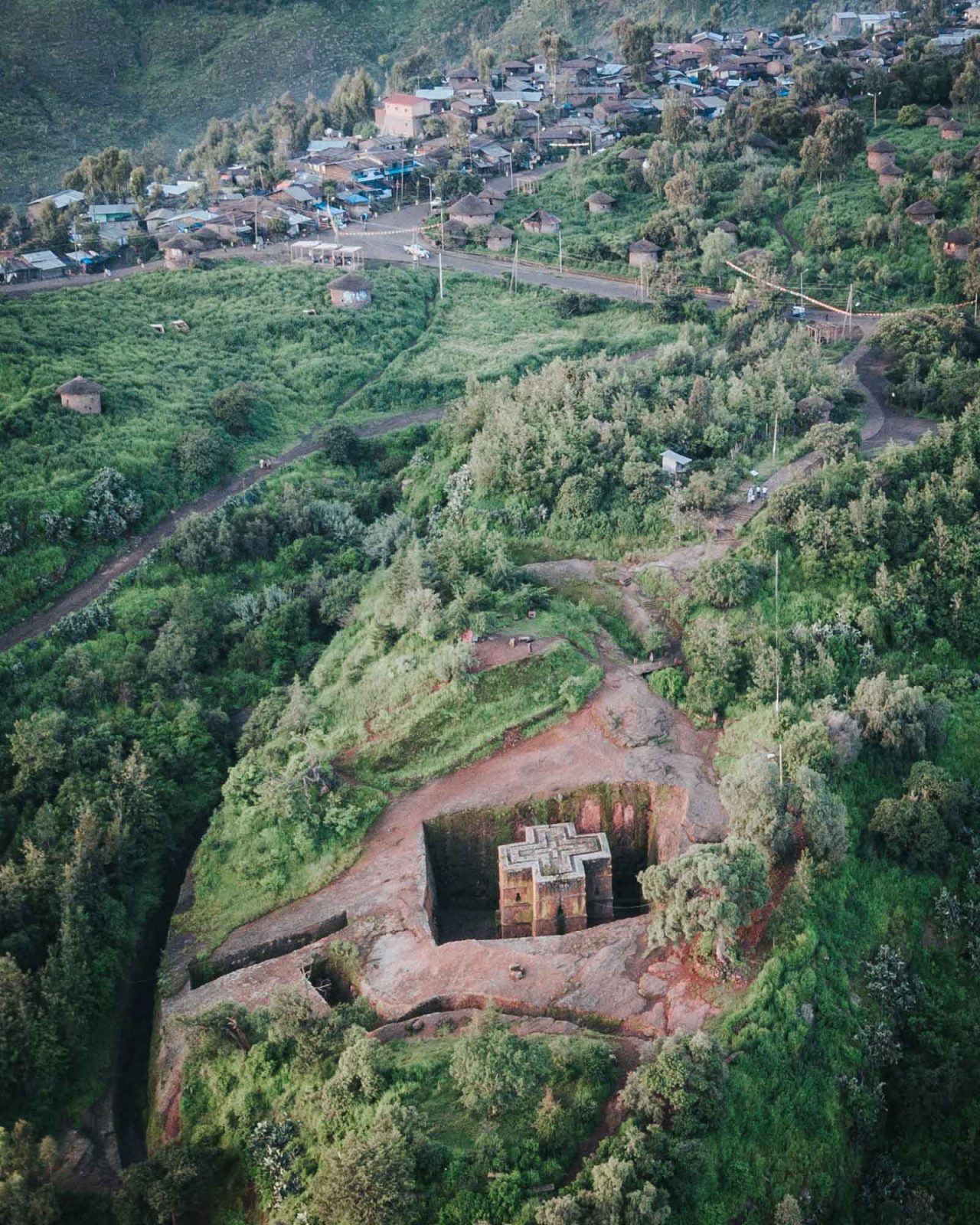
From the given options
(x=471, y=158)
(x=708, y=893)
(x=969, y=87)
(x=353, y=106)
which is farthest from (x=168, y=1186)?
(x=353, y=106)

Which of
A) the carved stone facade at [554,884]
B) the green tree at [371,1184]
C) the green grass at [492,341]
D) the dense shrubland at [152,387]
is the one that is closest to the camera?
the green tree at [371,1184]

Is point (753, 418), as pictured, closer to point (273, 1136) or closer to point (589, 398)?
point (589, 398)

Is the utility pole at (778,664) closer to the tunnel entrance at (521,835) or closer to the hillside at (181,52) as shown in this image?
the tunnel entrance at (521,835)

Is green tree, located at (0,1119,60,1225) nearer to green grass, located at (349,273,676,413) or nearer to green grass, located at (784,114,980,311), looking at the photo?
green grass, located at (349,273,676,413)

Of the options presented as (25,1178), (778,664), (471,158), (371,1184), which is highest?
(471,158)

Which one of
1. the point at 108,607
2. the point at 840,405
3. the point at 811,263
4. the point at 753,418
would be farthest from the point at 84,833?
the point at 811,263

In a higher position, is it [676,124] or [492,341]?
[676,124]

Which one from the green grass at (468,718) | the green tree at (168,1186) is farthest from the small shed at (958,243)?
the green tree at (168,1186)

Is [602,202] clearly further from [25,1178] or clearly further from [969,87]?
[25,1178]

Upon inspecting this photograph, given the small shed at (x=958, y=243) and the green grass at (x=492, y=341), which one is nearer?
the green grass at (x=492, y=341)
